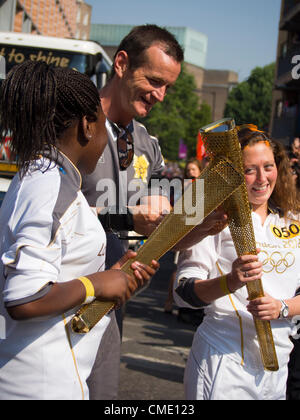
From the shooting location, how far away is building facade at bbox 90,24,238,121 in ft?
315

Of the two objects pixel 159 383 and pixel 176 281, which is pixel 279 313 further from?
pixel 159 383

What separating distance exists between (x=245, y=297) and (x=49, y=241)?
116cm

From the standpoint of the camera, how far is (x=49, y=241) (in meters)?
1.55

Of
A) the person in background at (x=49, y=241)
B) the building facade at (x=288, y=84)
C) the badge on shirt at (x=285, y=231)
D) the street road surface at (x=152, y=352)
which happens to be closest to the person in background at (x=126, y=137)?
the badge on shirt at (x=285, y=231)

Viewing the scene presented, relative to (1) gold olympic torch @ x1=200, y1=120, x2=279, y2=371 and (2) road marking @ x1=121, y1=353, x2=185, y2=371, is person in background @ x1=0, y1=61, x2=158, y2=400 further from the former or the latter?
(2) road marking @ x1=121, y1=353, x2=185, y2=371

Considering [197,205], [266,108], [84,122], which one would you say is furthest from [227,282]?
[266,108]

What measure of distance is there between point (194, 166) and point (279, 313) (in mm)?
6009

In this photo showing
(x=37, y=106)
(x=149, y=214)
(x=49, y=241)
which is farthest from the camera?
(x=149, y=214)

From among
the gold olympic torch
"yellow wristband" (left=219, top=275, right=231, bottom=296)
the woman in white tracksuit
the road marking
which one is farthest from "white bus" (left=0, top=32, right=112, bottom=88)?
the gold olympic torch

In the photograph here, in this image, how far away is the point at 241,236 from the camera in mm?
2148

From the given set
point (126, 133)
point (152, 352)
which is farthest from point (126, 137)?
point (152, 352)

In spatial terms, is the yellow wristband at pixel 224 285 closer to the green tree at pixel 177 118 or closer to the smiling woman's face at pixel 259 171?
the smiling woman's face at pixel 259 171

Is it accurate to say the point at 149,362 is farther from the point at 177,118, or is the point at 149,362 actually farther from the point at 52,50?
the point at 177,118

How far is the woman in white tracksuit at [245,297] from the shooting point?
238 centimetres
